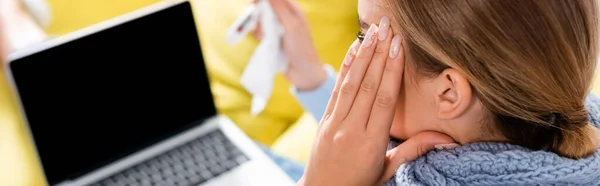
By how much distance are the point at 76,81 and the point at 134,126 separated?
0.39ft

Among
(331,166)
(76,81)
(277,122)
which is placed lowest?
(277,122)

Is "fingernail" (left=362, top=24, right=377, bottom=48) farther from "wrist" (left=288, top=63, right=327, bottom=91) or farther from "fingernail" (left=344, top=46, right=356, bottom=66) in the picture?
"wrist" (left=288, top=63, right=327, bottom=91)

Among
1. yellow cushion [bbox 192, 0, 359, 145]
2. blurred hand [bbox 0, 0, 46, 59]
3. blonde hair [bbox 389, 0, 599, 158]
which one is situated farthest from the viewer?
yellow cushion [bbox 192, 0, 359, 145]

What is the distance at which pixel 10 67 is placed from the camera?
0.83m

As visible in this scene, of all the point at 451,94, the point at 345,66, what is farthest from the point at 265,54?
the point at 451,94

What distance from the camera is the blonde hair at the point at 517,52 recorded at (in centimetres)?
54

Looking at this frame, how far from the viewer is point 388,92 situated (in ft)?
2.17

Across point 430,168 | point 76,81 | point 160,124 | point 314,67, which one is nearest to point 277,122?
point 314,67

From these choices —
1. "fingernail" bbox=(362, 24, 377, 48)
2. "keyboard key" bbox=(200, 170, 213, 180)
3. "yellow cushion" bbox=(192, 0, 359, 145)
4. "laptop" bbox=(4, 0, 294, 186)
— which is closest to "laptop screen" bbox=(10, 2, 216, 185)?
"laptop" bbox=(4, 0, 294, 186)

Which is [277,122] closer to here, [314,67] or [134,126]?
[314,67]

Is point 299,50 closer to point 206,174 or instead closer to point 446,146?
point 206,174

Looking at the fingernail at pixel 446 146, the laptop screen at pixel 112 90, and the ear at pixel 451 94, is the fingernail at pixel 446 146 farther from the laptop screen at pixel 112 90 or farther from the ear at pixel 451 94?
the laptop screen at pixel 112 90

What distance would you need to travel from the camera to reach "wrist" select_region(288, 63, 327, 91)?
108 cm

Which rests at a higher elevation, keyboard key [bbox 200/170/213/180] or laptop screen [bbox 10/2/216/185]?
laptop screen [bbox 10/2/216/185]
